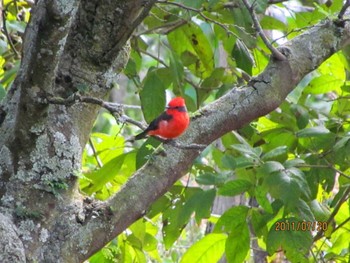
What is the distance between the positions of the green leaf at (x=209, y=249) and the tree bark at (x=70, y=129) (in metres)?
0.95

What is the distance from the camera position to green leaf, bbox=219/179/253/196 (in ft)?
9.75

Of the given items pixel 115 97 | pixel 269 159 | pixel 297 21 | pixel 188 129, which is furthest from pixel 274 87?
pixel 115 97

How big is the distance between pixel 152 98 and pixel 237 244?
695 mm

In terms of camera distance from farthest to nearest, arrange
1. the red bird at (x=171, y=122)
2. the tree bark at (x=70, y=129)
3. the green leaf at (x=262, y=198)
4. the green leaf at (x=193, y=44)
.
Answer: the green leaf at (x=193, y=44) < the green leaf at (x=262, y=198) < the red bird at (x=171, y=122) < the tree bark at (x=70, y=129)

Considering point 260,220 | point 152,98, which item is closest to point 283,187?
point 260,220

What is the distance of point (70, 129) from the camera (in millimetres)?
2314

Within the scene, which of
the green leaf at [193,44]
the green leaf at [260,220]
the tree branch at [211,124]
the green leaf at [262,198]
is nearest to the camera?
the tree branch at [211,124]

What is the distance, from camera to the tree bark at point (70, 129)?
6.83 ft

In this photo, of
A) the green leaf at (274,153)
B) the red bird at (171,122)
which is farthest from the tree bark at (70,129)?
the green leaf at (274,153)

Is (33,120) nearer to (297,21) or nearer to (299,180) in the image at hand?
(299,180)

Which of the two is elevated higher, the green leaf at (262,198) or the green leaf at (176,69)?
the green leaf at (176,69)

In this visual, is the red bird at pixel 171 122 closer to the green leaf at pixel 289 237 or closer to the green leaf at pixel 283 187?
the green leaf at pixel 283 187

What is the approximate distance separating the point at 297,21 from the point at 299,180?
1036mm
